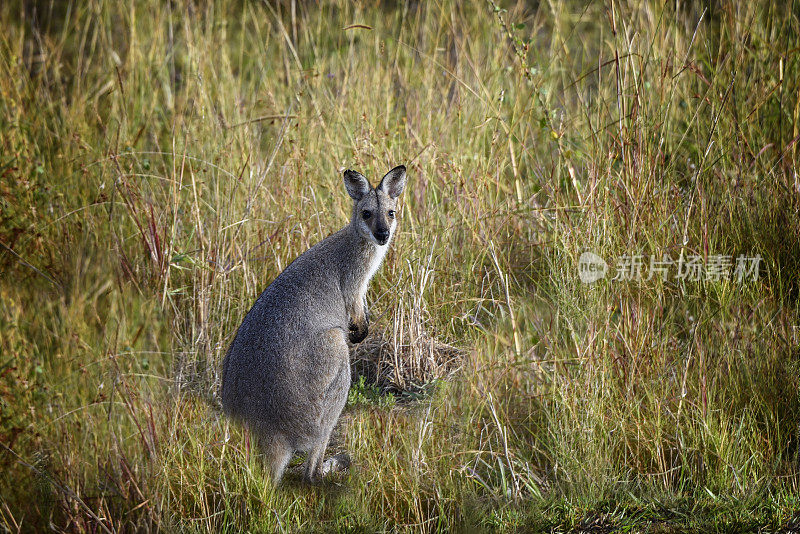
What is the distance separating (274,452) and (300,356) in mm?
552

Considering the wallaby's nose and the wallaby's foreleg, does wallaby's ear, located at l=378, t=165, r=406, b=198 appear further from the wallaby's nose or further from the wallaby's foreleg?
the wallaby's foreleg

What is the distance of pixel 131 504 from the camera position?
4312 mm

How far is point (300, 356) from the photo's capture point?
432cm

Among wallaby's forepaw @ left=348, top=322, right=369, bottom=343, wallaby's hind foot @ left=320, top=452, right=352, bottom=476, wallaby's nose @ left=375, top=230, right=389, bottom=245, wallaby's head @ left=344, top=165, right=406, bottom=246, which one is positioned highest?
wallaby's head @ left=344, top=165, right=406, bottom=246

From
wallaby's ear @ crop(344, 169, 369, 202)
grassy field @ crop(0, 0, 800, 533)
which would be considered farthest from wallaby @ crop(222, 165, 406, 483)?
grassy field @ crop(0, 0, 800, 533)

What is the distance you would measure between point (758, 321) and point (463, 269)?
1921 mm

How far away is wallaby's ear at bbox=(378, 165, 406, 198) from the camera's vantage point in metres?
4.60

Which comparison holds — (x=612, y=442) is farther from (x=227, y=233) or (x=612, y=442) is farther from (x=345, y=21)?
(x=345, y=21)

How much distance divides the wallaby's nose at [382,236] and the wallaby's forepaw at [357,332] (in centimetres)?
61

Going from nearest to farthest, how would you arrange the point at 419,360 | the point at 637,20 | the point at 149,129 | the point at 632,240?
1. the point at 419,360
2. the point at 632,240
3. the point at 637,20
4. the point at 149,129

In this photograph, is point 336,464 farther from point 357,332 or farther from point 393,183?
point 393,183

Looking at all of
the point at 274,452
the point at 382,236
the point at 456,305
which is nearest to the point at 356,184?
the point at 382,236

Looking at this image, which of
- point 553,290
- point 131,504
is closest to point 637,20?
point 553,290

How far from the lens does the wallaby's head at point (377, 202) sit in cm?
461
